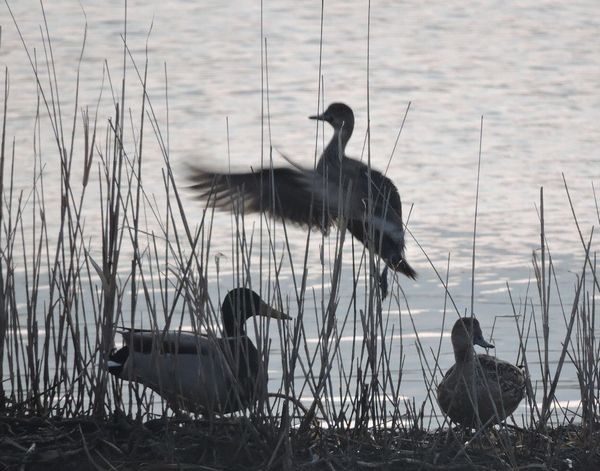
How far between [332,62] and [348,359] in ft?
25.6

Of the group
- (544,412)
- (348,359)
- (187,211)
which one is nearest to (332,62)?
(187,211)

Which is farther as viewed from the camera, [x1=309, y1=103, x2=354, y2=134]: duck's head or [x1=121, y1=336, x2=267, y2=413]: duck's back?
[x1=309, y1=103, x2=354, y2=134]: duck's head

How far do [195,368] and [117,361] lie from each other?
12.5 inches

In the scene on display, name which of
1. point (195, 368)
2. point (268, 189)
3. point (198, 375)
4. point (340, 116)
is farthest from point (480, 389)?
point (340, 116)

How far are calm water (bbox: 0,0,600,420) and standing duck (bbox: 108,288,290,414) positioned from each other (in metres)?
1.48

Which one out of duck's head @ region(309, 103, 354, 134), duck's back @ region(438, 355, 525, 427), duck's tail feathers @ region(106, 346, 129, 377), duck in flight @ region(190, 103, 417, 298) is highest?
duck's head @ region(309, 103, 354, 134)

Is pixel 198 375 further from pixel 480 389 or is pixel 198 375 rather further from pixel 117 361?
pixel 480 389

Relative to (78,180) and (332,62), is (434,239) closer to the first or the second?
(78,180)

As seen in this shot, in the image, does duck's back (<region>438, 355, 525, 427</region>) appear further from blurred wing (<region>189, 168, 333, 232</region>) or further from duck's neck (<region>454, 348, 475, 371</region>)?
blurred wing (<region>189, 168, 333, 232</region>)

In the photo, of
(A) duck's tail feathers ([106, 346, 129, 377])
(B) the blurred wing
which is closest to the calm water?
(B) the blurred wing

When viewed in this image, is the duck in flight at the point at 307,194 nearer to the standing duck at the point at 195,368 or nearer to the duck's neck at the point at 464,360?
the duck's neck at the point at 464,360

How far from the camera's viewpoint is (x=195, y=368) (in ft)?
16.5

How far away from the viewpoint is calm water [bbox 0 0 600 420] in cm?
→ 863

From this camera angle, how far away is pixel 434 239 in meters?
9.06
